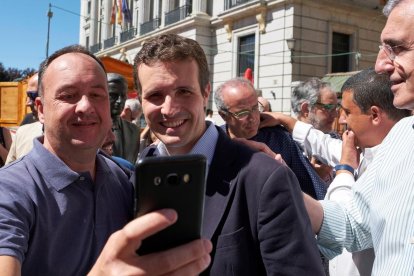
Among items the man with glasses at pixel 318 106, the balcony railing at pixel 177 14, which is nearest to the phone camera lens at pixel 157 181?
the man with glasses at pixel 318 106

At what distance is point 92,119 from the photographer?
73.2 inches

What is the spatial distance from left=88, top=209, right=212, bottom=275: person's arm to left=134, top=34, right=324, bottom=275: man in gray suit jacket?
0.64m

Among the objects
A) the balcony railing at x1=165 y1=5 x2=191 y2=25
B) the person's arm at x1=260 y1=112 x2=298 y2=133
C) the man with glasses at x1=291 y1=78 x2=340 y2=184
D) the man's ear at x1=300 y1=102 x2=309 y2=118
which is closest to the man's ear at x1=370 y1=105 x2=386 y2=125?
the person's arm at x1=260 y1=112 x2=298 y2=133

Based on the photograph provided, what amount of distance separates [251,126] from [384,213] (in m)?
1.90

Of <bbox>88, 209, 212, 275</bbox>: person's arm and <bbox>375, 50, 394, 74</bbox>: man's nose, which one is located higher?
<bbox>375, 50, 394, 74</bbox>: man's nose

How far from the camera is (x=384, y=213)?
2.00m

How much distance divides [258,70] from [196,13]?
5.58m

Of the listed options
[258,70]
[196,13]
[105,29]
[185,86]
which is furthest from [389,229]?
[105,29]

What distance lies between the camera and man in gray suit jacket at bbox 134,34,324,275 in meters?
1.71

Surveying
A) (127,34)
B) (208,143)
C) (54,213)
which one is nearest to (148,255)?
(54,213)

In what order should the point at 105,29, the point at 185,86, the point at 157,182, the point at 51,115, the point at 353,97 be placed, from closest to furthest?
the point at 157,182
the point at 51,115
the point at 185,86
the point at 353,97
the point at 105,29

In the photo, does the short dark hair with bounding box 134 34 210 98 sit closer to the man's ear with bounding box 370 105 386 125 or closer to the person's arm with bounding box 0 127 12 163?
the man's ear with bounding box 370 105 386 125

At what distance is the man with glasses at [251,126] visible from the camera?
373cm

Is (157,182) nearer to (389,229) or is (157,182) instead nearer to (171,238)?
(171,238)
